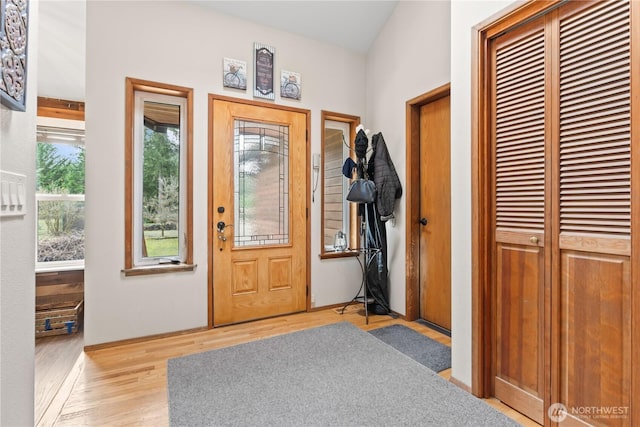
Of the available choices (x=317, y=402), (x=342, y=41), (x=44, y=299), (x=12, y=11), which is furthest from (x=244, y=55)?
(x=317, y=402)

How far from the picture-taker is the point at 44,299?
2.50 meters

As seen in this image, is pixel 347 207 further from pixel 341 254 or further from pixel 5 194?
pixel 5 194

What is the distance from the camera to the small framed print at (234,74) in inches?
112

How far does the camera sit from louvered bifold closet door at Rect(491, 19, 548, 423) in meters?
1.55

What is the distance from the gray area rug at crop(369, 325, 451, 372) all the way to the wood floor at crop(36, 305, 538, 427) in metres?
0.09

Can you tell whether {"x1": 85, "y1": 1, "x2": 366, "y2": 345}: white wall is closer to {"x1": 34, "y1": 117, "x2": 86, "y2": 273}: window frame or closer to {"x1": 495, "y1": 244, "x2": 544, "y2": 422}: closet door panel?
{"x1": 34, "y1": 117, "x2": 86, "y2": 273}: window frame

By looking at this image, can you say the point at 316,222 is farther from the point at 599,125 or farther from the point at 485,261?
the point at 599,125

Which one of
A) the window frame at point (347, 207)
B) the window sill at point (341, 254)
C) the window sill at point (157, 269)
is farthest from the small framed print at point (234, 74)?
the window sill at point (341, 254)

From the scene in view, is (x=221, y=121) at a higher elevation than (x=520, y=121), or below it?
higher

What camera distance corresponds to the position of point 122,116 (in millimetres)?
2496

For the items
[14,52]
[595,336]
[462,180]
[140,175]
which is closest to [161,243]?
[140,175]

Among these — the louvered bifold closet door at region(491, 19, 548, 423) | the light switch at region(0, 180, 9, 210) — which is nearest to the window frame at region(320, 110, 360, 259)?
the louvered bifold closet door at region(491, 19, 548, 423)

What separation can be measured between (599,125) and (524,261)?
27.1 inches

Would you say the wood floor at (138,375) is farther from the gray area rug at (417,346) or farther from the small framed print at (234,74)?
the small framed print at (234,74)
